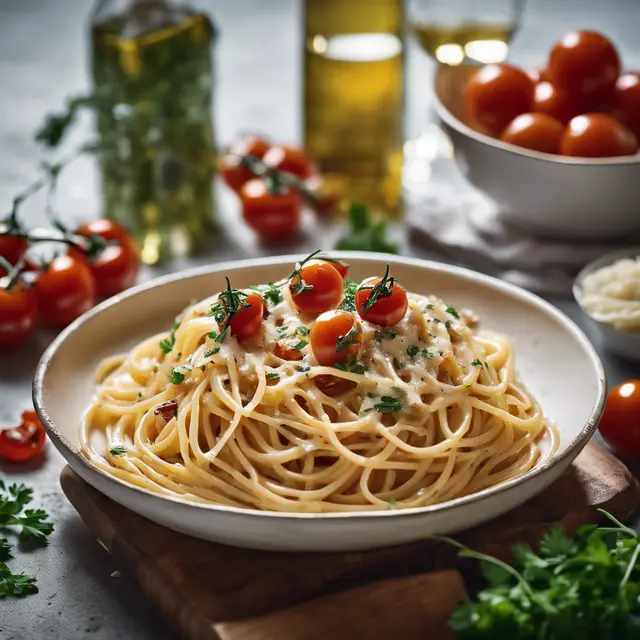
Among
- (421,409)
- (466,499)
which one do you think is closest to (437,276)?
(421,409)

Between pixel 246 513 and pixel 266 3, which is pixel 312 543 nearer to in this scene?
pixel 246 513

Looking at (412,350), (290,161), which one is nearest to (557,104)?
(290,161)

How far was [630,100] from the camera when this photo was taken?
17.7ft

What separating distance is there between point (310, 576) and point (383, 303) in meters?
0.90

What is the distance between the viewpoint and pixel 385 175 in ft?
20.7

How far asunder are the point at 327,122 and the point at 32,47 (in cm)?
297

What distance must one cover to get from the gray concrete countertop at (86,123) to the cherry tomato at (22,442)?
5 cm

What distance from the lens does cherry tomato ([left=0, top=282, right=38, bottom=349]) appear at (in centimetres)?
475

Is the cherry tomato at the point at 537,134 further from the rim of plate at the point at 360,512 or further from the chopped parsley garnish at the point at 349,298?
the chopped parsley garnish at the point at 349,298

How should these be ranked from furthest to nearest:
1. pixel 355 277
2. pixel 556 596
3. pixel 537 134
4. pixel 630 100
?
pixel 630 100
pixel 537 134
pixel 355 277
pixel 556 596

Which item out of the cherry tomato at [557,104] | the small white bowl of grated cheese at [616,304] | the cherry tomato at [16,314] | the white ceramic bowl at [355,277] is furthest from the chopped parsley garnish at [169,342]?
the cherry tomato at [557,104]

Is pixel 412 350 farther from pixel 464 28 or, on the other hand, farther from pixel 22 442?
pixel 464 28

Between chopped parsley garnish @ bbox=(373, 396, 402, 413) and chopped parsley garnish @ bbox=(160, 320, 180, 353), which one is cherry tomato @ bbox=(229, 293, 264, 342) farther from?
chopped parsley garnish @ bbox=(373, 396, 402, 413)

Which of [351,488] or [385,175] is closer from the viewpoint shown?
[351,488]
